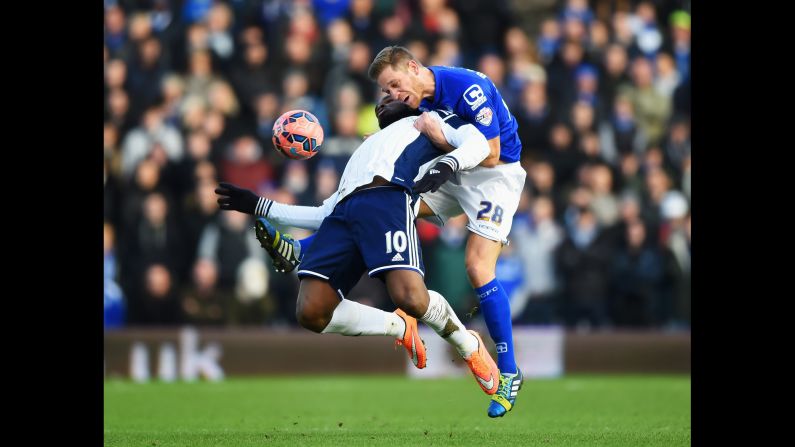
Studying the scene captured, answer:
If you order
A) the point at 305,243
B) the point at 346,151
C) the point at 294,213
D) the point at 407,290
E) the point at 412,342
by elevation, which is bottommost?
the point at 412,342

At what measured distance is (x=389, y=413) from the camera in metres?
10.2

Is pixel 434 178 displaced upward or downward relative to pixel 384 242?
upward

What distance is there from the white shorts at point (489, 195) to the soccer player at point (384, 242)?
0.49m

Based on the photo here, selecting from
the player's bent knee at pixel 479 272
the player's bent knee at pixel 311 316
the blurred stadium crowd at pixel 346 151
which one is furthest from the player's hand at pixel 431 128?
the blurred stadium crowd at pixel 346 151

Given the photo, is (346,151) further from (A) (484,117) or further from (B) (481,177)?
(A) (484,117)

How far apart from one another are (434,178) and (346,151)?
6.69 m

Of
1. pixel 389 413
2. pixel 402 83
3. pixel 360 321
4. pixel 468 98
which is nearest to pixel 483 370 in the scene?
pixel 360 321

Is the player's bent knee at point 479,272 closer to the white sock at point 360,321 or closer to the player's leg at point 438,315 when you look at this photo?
the player's leg at point 438,315

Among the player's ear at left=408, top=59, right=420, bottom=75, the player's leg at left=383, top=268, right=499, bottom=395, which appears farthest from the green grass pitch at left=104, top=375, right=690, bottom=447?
the player's ear at left=408, top=59, right=420, bottom=75

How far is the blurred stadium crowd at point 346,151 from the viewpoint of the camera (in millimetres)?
14266

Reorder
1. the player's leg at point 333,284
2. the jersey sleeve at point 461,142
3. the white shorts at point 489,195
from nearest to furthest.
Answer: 1. the jersey sleeve at point 461,142
2. the player's leg at point 333,284
3. the white shorts at point 489,195

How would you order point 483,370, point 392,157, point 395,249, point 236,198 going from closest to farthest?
point 395,249 → point 392,157 → point 483,370 → point 236,198

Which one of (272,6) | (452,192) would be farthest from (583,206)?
(452,192)
